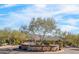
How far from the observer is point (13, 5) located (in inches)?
122

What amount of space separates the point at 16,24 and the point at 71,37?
667 mm

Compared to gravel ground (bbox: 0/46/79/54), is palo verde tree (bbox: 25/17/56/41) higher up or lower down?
higher up

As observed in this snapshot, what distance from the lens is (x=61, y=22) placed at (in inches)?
122

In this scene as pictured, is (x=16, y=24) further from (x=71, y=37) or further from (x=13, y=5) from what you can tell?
(x=71, y=37)

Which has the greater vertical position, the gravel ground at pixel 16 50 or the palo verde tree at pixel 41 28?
the palo verde tree at pixel 41 28

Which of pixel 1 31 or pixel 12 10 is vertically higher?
pixel 12 10

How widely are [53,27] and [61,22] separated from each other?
11cm

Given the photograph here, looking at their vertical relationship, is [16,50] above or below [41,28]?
below
